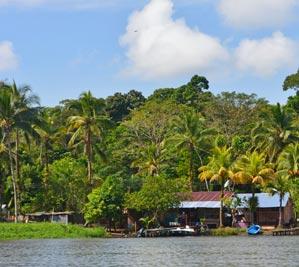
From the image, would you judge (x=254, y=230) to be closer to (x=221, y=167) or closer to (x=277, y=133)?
(x=221, y=167)

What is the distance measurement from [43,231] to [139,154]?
19.7 m

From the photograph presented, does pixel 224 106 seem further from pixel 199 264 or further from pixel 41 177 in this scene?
pixel 199 264

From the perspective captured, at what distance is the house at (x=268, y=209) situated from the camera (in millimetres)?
69375

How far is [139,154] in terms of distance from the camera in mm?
75938

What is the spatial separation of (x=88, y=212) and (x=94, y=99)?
11860mm

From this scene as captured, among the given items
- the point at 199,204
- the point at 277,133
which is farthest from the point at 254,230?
the point at 277,133

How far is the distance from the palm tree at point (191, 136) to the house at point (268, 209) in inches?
266

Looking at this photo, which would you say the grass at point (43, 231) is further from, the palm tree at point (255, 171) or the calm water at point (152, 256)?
the palm tree at point (255, 171)

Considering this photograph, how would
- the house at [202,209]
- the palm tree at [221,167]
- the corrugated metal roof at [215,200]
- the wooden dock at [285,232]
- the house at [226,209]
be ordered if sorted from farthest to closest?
the house at [202,209]
the house at [226,209]
the corrugated metal roof at [215,200]
the palm tree at [221,167]
the wooden dock at [285,232]

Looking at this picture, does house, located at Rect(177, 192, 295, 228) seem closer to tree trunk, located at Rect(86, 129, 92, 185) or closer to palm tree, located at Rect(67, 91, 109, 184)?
tree trunk, located at Rect(86, 129, 92, 185)

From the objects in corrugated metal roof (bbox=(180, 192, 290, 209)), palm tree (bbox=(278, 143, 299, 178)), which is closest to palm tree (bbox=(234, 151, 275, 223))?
palm tree (bbox=(278, 143, 299, 178))

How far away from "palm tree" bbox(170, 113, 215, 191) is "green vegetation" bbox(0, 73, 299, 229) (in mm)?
105

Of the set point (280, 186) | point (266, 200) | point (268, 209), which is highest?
point (280, 186)

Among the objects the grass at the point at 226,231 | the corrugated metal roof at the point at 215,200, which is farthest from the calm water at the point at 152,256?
the corrugated metal roof at the point at 215,200
